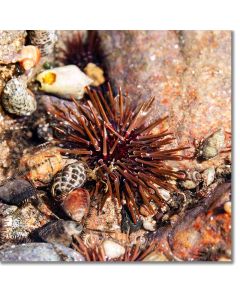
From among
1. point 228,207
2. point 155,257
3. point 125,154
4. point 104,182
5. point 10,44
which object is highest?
point 10,44

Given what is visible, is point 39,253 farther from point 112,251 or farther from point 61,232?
point 112,251

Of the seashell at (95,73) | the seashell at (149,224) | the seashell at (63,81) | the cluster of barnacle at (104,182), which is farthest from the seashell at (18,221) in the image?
the seashell at (95,73)

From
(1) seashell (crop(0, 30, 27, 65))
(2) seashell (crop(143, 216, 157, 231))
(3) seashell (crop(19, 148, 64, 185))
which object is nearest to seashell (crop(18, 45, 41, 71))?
(1) seashell (crop(0, 30, 27, 65))

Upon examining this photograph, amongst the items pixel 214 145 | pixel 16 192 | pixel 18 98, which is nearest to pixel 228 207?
pixel 214 145

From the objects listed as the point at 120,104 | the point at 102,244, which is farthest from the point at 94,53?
the point at 102,244

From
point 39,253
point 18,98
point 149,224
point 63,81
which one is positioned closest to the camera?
point 39,253
